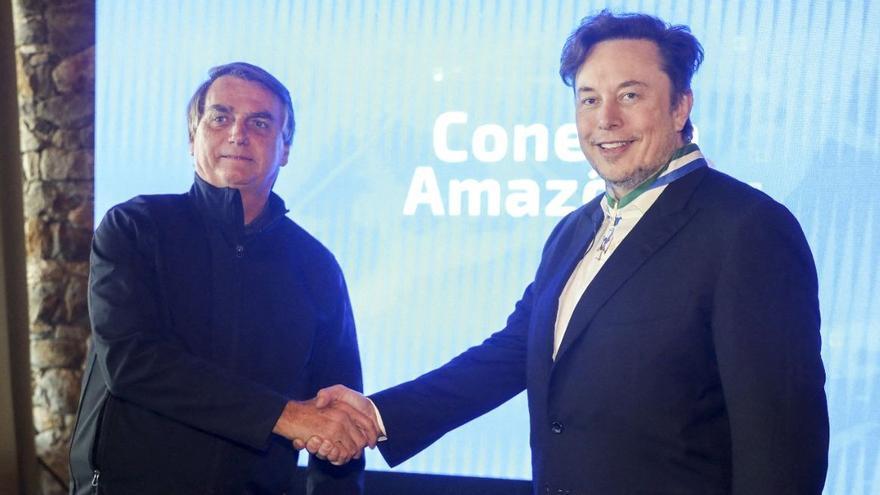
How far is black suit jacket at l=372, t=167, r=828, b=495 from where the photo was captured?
1.39 m

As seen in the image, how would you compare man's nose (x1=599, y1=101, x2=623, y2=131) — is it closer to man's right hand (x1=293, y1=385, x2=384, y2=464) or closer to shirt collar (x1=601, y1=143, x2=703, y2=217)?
shirt collar (x1=601, y1=143, x2=703, y2=217)

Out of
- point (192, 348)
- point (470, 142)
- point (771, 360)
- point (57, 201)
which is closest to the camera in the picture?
point (771, 360)

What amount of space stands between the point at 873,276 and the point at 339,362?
56.8 inches

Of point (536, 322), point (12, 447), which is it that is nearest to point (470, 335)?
point (536, 322)

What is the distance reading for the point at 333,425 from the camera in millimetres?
2027

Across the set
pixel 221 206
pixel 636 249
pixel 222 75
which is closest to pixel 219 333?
pixel 221 206

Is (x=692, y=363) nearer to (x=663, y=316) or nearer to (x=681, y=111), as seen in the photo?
(x=663, y=316)

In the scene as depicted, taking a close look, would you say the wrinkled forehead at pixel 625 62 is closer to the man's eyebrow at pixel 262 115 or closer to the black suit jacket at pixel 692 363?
the black suit jacket at pixel 692 363

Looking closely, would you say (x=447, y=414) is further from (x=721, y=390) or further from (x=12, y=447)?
(x=12, y=447)

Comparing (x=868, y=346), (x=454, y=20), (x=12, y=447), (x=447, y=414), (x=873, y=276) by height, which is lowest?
(x=12, y=447)

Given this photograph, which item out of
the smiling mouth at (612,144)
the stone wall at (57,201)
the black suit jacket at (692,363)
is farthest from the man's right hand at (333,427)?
the stone wall at (57,201)

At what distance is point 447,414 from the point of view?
6.95 feet

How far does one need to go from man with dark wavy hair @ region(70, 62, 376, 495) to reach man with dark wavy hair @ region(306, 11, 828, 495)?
569 millimetres

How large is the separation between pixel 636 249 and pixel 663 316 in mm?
141
